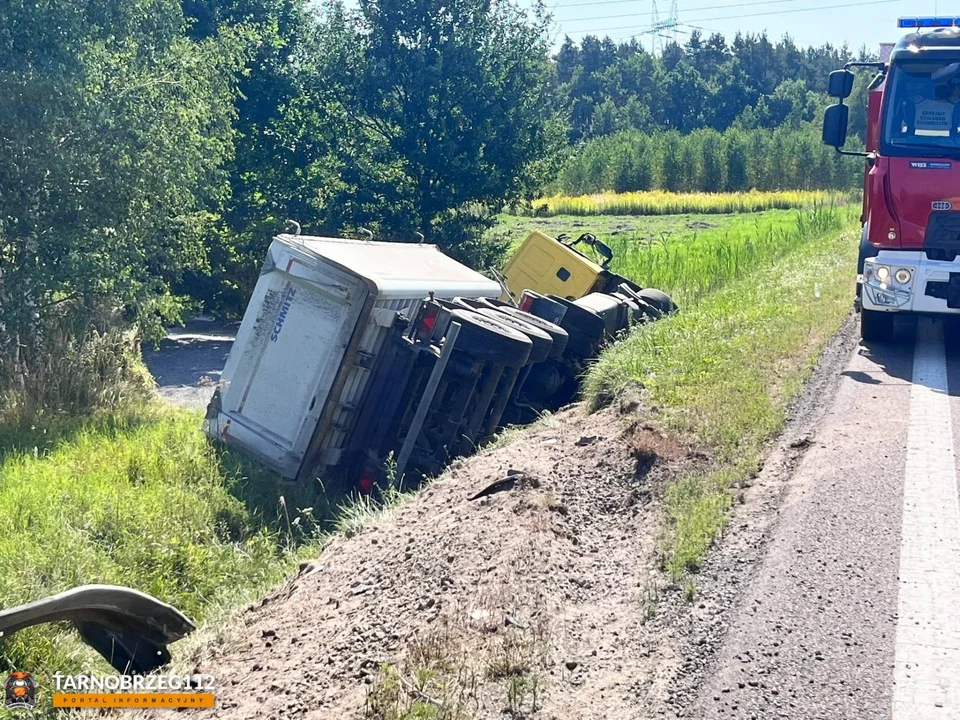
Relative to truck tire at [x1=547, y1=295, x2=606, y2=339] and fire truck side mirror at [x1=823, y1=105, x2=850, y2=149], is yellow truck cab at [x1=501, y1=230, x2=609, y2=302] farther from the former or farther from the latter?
fire truck side mirror at [x1=823, y1=105, x2=850, y2=149]

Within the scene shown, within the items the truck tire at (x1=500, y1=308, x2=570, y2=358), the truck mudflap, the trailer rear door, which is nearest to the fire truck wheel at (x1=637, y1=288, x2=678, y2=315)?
the truck tire at (x1=500, y1=308, x2=570, y2=358)

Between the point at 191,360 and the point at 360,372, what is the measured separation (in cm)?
999

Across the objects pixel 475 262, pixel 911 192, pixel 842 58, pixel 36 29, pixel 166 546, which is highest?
pixel 842 58

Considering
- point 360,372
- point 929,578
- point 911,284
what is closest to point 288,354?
point 360,372

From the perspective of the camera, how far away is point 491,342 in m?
8.77

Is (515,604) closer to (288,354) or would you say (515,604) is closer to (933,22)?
(288,354)

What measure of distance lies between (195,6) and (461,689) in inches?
780

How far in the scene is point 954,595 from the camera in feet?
14.2

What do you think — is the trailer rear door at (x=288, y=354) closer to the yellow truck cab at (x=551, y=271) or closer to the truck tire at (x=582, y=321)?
the truck tire at (x=582, y=321)

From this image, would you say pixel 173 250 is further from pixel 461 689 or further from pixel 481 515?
pixel 461 689

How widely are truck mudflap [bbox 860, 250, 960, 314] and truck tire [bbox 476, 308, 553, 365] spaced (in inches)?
111

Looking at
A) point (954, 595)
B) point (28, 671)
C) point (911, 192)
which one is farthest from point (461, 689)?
point (911, 192)

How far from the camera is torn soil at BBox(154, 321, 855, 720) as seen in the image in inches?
156

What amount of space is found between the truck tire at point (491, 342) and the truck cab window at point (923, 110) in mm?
3650
